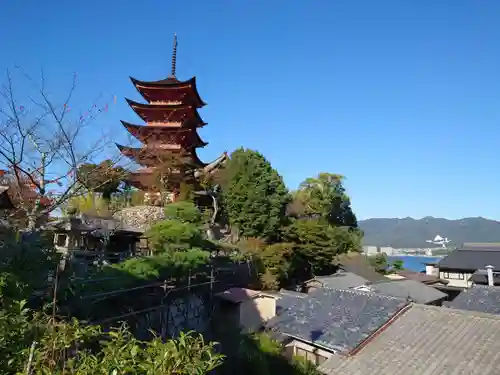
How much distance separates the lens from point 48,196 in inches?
284

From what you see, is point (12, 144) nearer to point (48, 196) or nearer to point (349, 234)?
point (48, 196)

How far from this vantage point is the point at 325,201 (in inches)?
1062

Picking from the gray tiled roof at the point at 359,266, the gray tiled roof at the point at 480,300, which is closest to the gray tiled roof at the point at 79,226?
the gray tiled roof at the point at 480,300

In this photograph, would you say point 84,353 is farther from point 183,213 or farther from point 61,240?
point 61,240

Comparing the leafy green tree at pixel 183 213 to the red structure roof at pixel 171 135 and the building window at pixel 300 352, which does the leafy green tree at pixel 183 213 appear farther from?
the red structure roof at pixel 171 135

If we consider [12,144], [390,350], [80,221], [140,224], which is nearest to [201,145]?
[140,224]

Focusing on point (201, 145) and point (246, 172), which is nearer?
point (246, 172)

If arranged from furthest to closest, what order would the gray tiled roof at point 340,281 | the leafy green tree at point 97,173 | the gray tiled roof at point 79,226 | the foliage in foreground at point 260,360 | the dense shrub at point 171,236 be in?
the gray tiled roof at point 340,281 < the gray tiled roof at point 79,226 < the dense shrub at point 171,236 < the foliage in foreground at point 260,360 < the leafy green tree at point 97,173

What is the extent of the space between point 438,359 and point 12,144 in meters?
9.26

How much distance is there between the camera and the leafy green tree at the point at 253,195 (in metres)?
18.5

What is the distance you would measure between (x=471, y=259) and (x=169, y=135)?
2594 centimetres

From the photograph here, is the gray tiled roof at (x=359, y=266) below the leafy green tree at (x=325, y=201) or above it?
below

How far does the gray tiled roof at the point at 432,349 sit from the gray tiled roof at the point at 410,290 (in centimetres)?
1010

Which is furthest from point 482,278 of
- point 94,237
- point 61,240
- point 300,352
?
point 61,240
